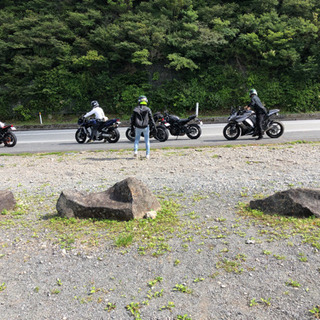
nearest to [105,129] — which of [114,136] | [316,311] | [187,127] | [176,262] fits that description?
[114,136]

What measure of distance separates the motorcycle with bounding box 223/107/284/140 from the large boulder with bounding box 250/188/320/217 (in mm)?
7136

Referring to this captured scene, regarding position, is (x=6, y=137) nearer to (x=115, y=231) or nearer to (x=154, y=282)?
(x=115, y=231)

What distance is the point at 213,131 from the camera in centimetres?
1435

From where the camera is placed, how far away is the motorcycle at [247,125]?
11586 mm

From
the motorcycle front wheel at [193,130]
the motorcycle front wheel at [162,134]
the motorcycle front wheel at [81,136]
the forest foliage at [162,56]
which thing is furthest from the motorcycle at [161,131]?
the forest foliage at [162,56]

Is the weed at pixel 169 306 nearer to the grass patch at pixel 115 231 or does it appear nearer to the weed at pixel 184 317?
the weed at pixel 184 317

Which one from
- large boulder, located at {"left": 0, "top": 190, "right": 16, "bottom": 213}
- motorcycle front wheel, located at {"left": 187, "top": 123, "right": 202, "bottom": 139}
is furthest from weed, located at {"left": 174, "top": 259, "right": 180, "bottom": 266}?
motorcycle front wheel, located at {"left": 187, "top": 123, "right": 202, "bottom": 139}

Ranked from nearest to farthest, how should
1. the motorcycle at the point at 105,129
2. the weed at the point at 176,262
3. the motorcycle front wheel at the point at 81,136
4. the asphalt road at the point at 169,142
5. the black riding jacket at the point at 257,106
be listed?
1. the weed at the point at 176,262
2. the black riding jacket at the point at 257,106
3. the asphalt road at the point at 169,142
4. the motorcycle at the point at 105,129
5. the motorcycle front wheel at the point at 81,136

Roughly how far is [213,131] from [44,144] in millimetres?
7293

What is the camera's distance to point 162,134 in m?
12.2

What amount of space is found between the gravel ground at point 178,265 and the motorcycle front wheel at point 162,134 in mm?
5693

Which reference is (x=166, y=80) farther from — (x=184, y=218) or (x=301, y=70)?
(x=184, y=218)

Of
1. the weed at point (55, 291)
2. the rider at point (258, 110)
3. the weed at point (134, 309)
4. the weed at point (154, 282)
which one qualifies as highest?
the rider at point (258, 110)

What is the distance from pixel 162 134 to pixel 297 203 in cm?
797
